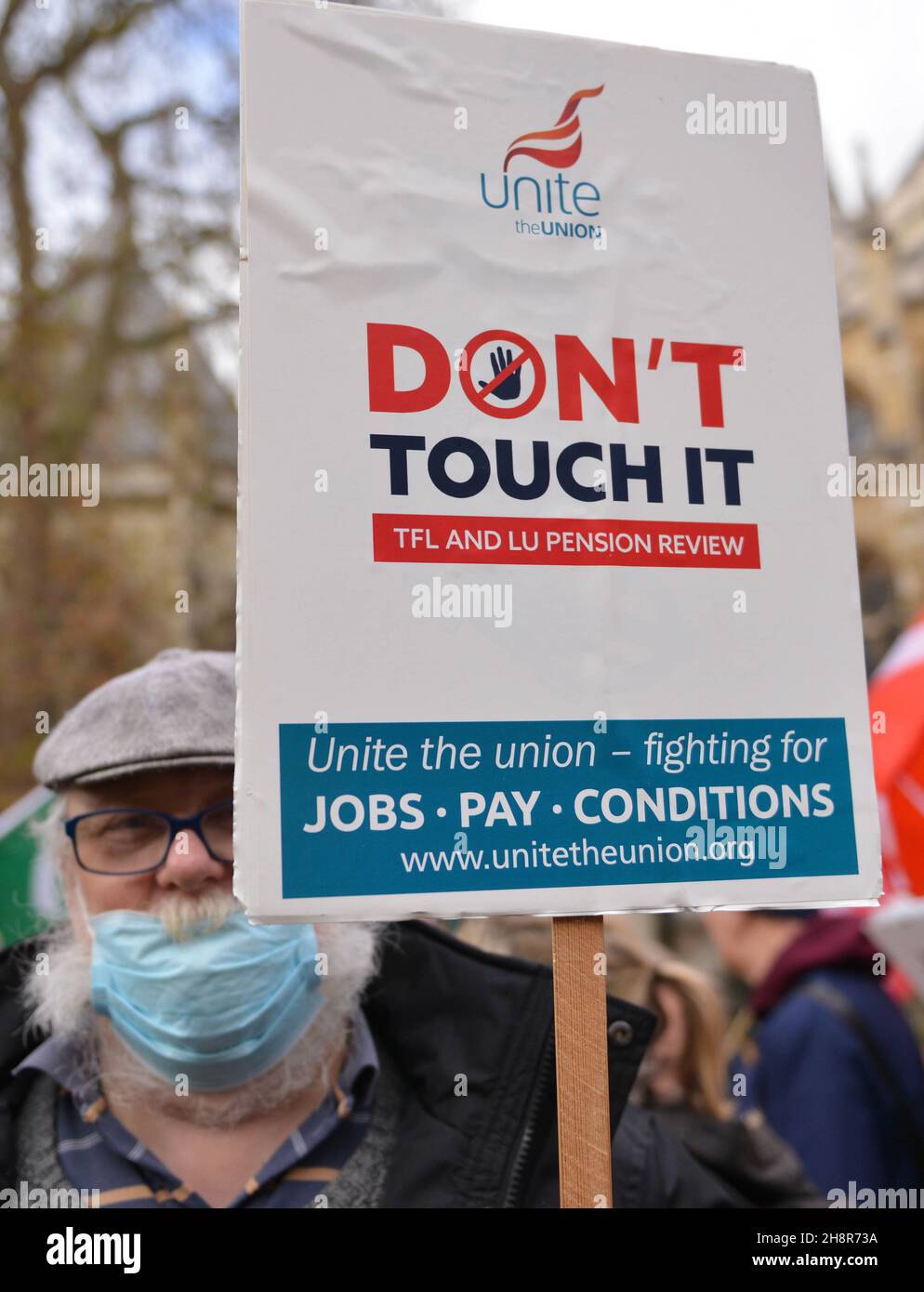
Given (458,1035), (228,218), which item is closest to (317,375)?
(458,1035)

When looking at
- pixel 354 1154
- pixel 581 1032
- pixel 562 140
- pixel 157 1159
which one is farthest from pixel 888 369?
pixel 581 1032

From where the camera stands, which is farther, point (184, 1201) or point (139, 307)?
point (139, 307)

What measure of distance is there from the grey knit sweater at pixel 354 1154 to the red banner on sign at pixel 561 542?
101 centimetres

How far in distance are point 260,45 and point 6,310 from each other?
33.7ft

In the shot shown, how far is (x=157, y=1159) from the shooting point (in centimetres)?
222

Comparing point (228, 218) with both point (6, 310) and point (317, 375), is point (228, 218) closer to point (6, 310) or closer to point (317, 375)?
point (6, 310)

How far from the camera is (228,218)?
10664 millimetres

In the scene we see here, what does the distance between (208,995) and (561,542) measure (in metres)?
0.97

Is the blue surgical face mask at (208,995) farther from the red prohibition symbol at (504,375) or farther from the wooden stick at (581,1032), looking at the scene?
the red prohibition symbol at (504,375)

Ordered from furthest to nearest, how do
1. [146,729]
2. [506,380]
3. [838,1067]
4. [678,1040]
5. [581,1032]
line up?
[678,1040] < [838,1067] < [146,729] < [506,380] < [581,1032]

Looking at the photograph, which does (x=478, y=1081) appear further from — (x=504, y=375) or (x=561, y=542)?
(x=504, y=375)

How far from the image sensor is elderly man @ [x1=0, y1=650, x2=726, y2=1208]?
2.17 m

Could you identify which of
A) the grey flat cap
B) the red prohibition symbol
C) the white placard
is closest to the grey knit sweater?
the grey flat cap

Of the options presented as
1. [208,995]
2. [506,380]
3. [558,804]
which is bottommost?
[208,995]
